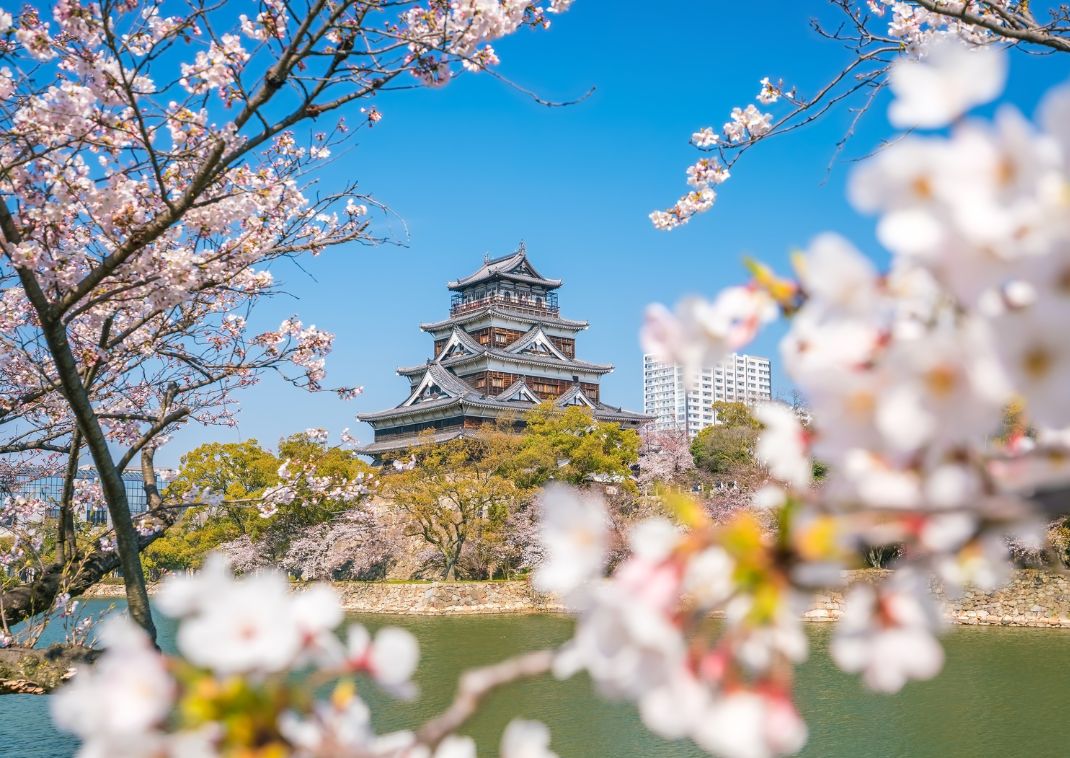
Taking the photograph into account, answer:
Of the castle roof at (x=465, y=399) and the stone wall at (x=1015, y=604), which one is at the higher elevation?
the castle roof at (x=465, y=399)

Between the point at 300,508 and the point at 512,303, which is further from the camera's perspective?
the point at 512,303

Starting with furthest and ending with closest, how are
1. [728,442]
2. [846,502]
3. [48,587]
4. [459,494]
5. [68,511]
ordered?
[728,442] < [459,494] < [48,587] < [68,511] < [846,502]

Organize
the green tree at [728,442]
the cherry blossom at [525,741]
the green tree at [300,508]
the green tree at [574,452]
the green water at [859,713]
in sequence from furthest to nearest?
the green tree at [728,442], the green tree at [300,508], the green tree at [574,452], the green water at [859,713], the cherry blossom at [525,741]

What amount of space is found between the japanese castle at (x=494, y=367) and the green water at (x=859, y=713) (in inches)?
631

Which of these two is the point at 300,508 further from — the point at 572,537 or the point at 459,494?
the point at 572,537

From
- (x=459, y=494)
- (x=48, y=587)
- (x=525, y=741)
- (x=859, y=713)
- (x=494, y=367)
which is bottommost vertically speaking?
(x=859, y=713)

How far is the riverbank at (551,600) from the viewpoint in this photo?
14539 mm

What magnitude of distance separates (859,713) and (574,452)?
41.8ft

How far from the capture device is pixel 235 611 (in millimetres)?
559

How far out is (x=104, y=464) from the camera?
11.0 ft

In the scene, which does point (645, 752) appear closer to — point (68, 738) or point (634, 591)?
point (68, 738)

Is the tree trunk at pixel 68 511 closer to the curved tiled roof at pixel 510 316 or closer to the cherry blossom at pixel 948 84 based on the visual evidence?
the cherry blossom at pixel 948 84

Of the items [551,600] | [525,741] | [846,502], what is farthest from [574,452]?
[846,502]

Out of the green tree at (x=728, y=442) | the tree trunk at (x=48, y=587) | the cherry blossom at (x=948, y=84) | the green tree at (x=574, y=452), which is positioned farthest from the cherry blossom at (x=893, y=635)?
the green tree at (x=728, y=442)
